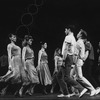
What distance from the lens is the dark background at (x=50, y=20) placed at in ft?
32.4

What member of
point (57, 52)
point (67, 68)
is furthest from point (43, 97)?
point (57, 52)

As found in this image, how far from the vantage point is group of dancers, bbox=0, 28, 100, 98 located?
9266 millimetres

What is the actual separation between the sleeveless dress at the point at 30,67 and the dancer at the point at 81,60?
134cm

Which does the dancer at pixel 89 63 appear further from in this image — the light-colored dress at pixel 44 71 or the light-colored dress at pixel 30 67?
the light-colored dress at pixel 30 67

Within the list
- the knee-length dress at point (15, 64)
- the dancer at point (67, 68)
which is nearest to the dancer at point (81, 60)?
the dancer at point (67, 68)

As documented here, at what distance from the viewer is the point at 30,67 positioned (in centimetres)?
955

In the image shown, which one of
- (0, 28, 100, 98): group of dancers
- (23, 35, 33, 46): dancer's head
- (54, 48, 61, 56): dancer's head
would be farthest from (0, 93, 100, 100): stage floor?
(23, 35, 33, 46): dancer's head

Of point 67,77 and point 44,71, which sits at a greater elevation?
point 44,71

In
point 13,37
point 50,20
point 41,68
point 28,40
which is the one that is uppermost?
point 50,20

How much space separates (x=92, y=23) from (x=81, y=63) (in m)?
1.45

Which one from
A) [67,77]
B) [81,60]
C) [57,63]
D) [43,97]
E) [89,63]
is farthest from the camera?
[57,63]

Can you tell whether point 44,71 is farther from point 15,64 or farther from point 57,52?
point 15,64

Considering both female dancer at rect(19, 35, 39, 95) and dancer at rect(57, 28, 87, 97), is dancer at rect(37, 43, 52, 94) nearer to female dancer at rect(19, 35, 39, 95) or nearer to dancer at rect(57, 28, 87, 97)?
female dancer at rect(19, 35, 39, 95)

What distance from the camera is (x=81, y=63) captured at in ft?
30.8
